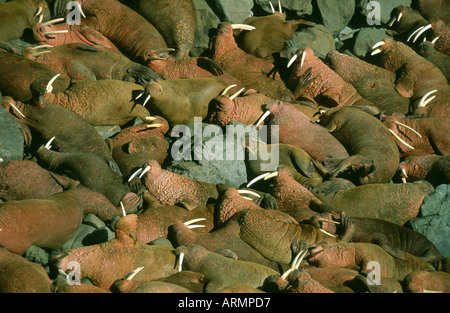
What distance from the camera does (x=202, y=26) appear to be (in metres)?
9.62

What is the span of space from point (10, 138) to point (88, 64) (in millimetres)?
1926

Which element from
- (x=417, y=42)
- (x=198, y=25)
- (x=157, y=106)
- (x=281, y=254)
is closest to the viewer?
(x=281, y=254)

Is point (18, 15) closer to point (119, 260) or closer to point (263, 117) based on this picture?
point (263, 117)

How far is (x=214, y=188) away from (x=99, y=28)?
345 cm

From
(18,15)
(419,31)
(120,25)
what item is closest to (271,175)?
(120,25)

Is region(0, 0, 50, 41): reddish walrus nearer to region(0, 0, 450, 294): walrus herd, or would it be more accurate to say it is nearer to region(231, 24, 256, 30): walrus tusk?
region(0, 0, 450, 294): walrus herd

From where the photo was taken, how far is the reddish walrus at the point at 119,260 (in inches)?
217

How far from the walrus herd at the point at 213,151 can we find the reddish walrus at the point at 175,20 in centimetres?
2

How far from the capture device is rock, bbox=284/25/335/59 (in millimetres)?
9828

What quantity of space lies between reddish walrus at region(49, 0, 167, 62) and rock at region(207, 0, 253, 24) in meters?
1.18

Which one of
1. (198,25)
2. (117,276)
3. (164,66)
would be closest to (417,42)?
(198,25)

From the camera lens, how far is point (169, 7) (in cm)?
925

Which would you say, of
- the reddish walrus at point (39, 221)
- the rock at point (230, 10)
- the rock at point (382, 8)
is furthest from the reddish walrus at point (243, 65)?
the reddish walrus at point (39, 221)
